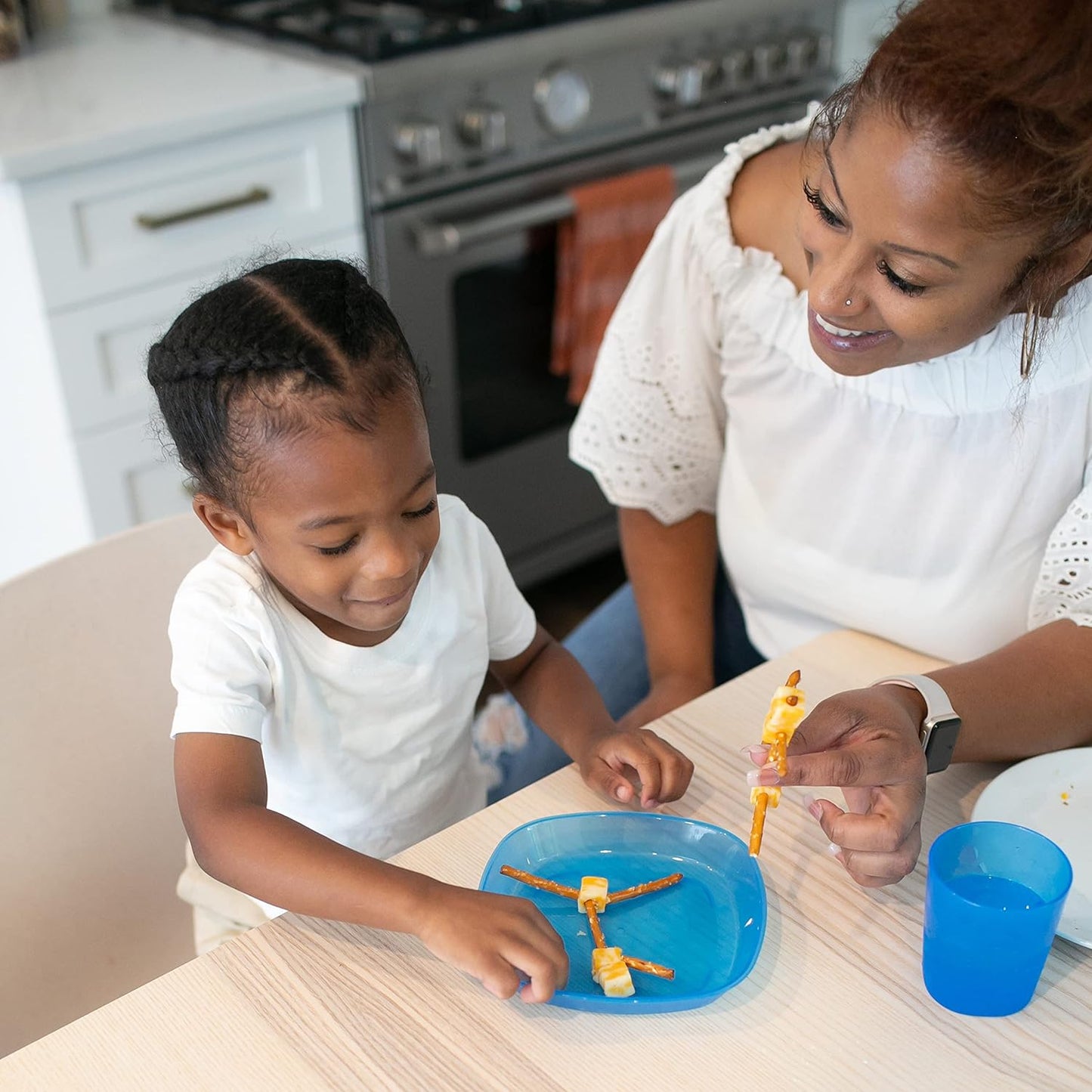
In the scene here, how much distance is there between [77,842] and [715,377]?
2.33 feet

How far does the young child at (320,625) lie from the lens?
0.79 meters

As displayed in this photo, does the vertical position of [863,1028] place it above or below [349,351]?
below

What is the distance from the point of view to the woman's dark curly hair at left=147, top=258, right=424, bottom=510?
83 cm

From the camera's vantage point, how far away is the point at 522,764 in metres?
1.30

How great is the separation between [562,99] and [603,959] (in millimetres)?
1587

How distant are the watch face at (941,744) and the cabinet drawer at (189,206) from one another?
1256mm

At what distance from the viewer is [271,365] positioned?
83 centimetres

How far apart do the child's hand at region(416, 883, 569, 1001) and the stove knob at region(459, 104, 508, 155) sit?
143 centimetres

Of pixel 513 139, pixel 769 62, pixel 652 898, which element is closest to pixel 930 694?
pixel 652 898

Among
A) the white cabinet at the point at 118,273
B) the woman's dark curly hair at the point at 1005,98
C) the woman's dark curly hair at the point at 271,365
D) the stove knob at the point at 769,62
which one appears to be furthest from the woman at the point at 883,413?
the stove knob at the point at 769,62

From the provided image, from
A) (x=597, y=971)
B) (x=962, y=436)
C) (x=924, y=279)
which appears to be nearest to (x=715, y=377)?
(x=962, y=436)

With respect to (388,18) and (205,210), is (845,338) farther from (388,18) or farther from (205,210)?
(388,18)

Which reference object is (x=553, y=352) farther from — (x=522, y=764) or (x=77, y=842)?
(x=77, y=842)

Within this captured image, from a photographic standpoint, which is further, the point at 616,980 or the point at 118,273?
the point at 118,273
